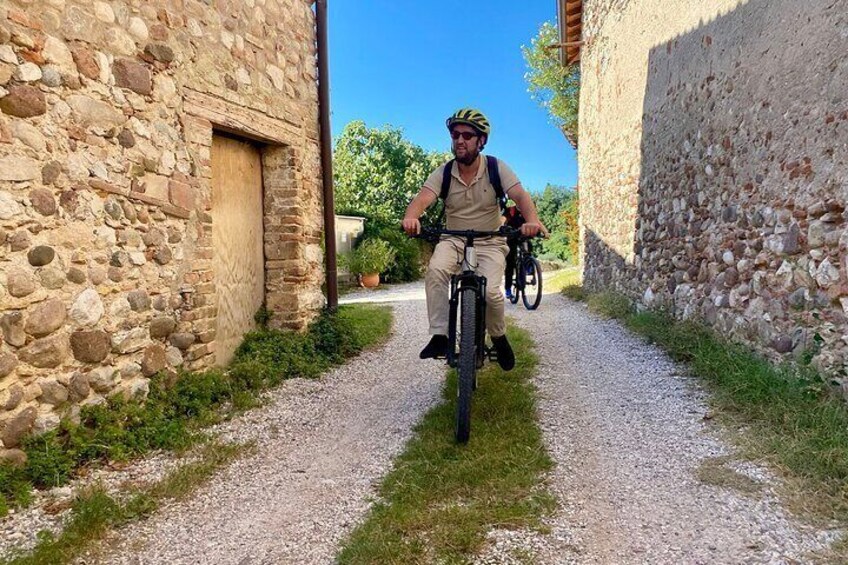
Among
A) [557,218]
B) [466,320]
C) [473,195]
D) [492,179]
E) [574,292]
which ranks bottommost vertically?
[574,292]

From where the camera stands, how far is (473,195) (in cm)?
379

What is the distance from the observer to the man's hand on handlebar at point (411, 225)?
137 inches

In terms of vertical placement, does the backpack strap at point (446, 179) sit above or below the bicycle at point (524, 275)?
above

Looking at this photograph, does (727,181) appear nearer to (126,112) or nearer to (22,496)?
(126,112)

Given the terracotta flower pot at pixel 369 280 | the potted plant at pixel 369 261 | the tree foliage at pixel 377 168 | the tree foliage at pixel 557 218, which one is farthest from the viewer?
the tree foliage at pixel 377 168

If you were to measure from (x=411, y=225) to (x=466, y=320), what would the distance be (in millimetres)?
670

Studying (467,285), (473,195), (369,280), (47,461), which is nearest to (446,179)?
(473,195)

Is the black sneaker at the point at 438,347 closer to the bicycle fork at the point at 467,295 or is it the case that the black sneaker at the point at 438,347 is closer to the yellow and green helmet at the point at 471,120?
the bicycle fork at the point at 467,295

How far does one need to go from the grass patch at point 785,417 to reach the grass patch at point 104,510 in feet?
8.98

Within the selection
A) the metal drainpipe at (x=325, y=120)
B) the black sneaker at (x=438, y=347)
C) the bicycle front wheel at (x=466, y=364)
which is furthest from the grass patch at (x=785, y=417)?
the metal drainpipe at (x=325, y=120)

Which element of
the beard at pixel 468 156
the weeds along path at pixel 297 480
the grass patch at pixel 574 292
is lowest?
the weeds along path at pixel 297 480

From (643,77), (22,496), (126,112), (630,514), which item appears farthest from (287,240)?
(643,77)

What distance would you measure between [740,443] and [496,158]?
2169 millimetres

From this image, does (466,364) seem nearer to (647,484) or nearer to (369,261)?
(647,484)
